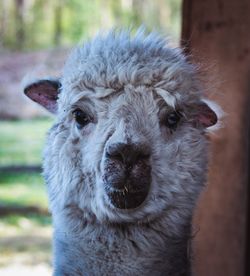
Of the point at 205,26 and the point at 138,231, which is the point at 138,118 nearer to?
the point at 138,231

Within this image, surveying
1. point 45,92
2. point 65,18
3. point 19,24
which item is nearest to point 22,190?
point 19,24

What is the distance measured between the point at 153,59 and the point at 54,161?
18.9 inches

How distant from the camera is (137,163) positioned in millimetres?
2021

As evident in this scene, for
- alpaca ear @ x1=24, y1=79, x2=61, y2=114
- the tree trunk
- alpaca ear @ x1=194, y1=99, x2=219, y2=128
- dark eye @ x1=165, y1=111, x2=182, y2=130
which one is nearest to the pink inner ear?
alpaca ear @ x1=194, y1=99, x2=219, y2=128

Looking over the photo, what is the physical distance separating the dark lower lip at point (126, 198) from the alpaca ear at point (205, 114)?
0.41 metres

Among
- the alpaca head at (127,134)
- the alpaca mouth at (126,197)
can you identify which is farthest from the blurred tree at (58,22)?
the alpaca mouth at (126,197)

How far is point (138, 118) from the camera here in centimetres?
211

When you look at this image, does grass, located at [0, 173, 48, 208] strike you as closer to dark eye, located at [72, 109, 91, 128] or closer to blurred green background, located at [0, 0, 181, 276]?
blurred green background, located at [0, 0, 181, 276]

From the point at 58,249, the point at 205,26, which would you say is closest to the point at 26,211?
the point at 205,26

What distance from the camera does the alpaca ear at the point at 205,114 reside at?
7.77 ft

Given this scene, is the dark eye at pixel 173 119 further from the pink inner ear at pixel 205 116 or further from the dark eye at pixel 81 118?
the dark eye at pixel 81 118

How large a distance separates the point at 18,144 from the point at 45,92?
4.32 m

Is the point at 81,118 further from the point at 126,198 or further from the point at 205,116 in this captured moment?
the point at 205,116

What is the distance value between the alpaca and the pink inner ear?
0.04ft
